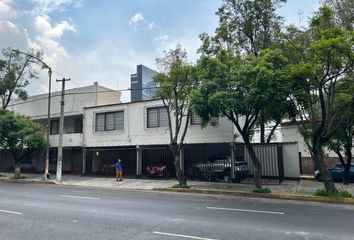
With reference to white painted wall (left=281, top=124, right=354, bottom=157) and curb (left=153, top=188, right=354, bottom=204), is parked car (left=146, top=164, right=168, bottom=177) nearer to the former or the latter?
curb (left=153, top=188, right=354, bottom=204)

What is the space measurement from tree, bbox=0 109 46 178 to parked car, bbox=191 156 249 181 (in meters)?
13.4

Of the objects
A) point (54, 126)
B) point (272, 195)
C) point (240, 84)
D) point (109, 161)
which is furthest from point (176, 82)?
point (54, 126)

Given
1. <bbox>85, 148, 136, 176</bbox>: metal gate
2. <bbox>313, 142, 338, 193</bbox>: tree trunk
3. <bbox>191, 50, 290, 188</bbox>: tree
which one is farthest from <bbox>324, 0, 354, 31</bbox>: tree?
<bbox>85, 148, 136, 176</bbox>: metal gate

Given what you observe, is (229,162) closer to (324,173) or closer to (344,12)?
(324,173)

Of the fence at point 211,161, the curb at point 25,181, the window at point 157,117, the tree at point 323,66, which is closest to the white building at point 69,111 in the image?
the fence at point 211,161


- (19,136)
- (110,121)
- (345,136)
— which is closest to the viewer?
(345,136)

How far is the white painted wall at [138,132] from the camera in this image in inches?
836

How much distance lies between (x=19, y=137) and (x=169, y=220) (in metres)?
20.7

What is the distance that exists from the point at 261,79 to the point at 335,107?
21.7 ft

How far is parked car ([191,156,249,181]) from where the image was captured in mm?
20294

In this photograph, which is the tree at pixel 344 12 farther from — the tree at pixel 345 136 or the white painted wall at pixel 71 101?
the white painted wall at pixel 71 101

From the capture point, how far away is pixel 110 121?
26109 mm

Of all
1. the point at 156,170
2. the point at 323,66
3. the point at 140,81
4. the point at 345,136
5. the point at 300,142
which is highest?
the point at 140,81

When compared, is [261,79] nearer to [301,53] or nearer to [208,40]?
[301,53]
